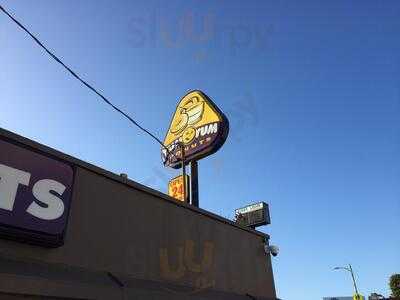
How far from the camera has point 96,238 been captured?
27.7 feet

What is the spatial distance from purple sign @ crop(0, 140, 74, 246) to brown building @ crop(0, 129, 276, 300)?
0.06ft

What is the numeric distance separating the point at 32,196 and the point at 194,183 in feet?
30.2

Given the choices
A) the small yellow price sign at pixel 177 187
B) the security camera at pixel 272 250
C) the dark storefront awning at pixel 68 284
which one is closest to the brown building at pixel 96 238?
the dark storefront awning at pixel 68 284

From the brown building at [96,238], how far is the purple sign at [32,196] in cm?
2

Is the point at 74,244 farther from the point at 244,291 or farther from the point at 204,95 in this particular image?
the point at 204,95

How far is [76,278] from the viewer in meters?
7.44

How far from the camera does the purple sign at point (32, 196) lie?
22.3ft

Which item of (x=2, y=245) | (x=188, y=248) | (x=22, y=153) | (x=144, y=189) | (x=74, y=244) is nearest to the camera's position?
(x=2, y=245)

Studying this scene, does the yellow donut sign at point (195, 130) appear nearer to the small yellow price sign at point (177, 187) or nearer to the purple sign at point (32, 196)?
the small yellow price sign at point (177, 187)

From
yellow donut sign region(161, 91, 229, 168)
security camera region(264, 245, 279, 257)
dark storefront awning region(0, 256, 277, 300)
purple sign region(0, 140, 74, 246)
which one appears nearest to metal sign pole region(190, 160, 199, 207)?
yellow donut sign region(161, 91, 229, 168)

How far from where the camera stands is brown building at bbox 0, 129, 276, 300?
6.84 m

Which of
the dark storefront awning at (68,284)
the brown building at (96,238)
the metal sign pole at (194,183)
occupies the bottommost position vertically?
the dark storefront awning at (68,284)

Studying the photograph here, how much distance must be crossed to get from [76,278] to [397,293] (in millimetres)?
64764

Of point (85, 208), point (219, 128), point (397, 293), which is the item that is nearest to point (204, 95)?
point (219, 128)
